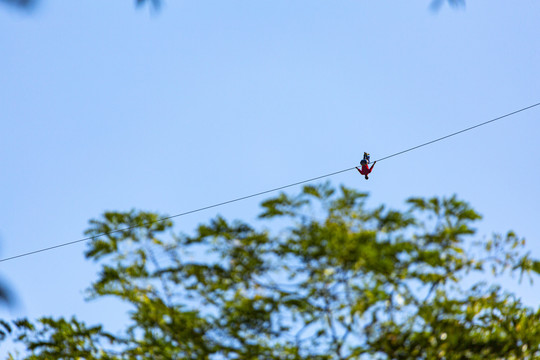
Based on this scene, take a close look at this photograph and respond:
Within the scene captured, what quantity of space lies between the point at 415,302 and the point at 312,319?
198 cm

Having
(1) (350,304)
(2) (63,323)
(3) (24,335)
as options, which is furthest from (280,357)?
(3) (24,335)

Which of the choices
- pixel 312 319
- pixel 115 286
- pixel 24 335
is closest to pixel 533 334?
pixel 312 319

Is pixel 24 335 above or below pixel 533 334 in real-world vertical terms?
above

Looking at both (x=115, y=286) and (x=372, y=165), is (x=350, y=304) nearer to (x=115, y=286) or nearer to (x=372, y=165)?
(x=372, y=165)

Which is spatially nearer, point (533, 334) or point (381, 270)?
point (381, 270)

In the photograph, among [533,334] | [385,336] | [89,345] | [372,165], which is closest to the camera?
[372,165]

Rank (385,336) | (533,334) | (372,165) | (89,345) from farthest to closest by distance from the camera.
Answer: (89,345)
(533,334)
(385,336)
(372,165)

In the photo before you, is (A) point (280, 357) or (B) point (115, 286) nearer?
(A) point (280, 357)

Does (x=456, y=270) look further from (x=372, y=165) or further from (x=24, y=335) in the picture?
(x=24, y=335)

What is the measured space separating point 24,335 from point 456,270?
9.40 meters

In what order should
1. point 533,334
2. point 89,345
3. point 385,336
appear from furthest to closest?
point 89,345 → point 533,334 → point 385,336

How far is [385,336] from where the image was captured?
1013cm

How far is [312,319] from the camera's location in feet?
34.0

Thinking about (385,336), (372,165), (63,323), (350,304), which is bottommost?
(385,336)
